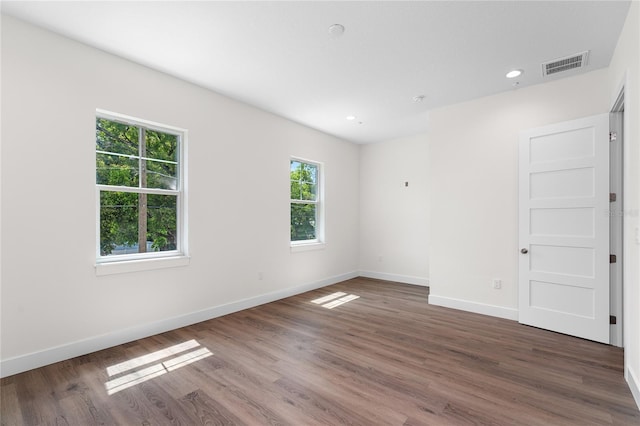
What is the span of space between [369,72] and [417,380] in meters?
3.04

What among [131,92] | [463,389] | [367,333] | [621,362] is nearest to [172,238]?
[131,92]

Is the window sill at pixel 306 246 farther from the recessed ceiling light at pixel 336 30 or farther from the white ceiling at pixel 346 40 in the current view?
the recessed ceiling light at pixel 336 30

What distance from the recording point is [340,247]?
19.7ft

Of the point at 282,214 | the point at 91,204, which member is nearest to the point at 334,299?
the point at 282,214

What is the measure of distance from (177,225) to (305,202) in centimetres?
233

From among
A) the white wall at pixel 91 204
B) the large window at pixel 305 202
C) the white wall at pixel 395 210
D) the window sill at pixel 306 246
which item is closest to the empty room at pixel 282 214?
the white wall at pixel 91 204

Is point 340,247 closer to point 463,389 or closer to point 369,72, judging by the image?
point 369,72

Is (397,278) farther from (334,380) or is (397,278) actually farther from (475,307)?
(334,380)

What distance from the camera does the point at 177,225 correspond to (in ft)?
11.8

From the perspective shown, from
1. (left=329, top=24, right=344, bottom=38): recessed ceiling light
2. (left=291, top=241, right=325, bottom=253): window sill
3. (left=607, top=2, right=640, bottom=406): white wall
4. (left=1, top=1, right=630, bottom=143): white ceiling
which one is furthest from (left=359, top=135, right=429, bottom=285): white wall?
(left=329, top=24, right=344, bottom=38): recessed ceiling light

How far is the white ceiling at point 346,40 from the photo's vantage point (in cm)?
228

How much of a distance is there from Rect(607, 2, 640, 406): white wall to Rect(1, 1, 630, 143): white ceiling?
298 mm

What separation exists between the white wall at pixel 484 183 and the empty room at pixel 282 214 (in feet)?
0.09

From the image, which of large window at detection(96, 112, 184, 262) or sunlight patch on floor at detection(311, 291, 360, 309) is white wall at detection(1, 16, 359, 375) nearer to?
large window at detection(96, 112, 184, 262)
